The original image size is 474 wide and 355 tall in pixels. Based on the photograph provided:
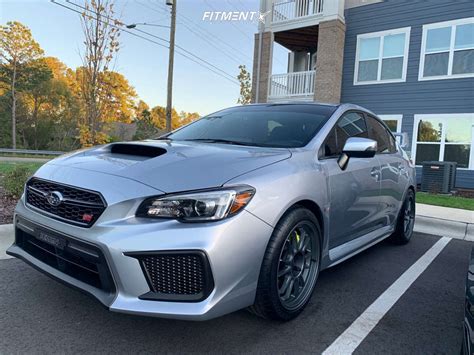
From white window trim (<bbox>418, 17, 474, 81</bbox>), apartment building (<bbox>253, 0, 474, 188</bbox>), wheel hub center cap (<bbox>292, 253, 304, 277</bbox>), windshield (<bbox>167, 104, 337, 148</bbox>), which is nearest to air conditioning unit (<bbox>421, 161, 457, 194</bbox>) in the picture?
apartment building (<bbox>253, 0, 474, 188</bbox>)

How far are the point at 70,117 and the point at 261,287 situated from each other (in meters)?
40.9

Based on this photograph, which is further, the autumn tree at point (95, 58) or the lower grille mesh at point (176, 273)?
the autumn tree at point (95, 58)

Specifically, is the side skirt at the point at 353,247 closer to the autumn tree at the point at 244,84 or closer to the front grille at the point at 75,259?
the front grille at the point at 75,259

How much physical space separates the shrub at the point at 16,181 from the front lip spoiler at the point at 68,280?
3.25m

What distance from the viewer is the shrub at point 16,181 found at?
5500mm

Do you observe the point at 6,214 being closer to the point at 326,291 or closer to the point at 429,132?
the point at 326,291

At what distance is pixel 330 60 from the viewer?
44.7 feet

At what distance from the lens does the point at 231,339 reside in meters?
2.44

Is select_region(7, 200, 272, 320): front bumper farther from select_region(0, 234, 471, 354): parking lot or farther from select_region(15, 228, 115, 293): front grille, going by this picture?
select_region(0, 234, 471, 354): parking lot

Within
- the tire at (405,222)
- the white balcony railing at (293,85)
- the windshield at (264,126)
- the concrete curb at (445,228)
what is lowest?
the concrete curb at (445,228)

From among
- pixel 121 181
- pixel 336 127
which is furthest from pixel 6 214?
pixel 336 127

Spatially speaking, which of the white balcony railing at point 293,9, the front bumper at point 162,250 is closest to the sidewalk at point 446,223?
the front bumper at point 162,250

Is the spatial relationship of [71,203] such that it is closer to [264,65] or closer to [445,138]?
[445,138]

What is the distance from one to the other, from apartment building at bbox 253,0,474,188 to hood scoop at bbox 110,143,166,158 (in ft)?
39.2
